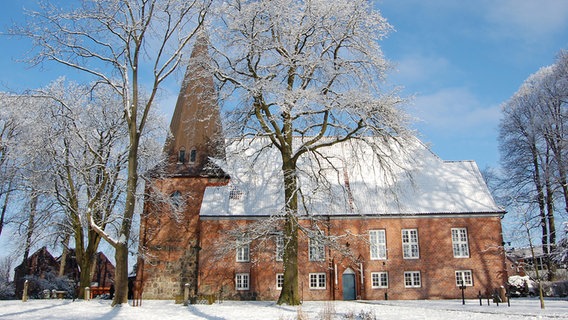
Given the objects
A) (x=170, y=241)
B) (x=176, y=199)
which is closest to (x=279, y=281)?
(x=170, y=241)

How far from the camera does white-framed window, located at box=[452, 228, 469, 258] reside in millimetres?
26875

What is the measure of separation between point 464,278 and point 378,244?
5.12 metres

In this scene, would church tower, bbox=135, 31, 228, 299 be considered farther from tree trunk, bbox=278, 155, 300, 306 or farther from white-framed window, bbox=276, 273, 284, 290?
tree trunk, bbox=278, 155, 300, 306

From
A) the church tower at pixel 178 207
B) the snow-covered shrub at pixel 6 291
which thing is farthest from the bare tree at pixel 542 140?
the snow-covered shrub at pixel 6 291

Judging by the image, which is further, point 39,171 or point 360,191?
point 360,191

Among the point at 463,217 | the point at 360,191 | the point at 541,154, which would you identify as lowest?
the point at 463,217

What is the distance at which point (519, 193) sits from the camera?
30.3 meters

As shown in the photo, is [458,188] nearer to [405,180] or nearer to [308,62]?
[405,180]

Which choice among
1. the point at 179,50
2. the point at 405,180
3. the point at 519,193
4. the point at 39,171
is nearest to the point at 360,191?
the point at 405,180

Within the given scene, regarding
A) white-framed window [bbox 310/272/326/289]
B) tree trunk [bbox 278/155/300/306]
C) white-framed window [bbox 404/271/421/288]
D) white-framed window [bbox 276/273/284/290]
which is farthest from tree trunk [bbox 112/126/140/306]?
white-framed window [bbox 404/271/421/288]

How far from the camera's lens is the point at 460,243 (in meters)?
26.9

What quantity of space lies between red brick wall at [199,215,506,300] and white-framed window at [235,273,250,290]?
218 mm

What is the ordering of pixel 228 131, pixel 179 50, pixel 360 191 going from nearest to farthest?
1. pixel 179 50
2. pixel 228 131
3. pixel 360 191

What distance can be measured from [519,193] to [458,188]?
499 centimetres
